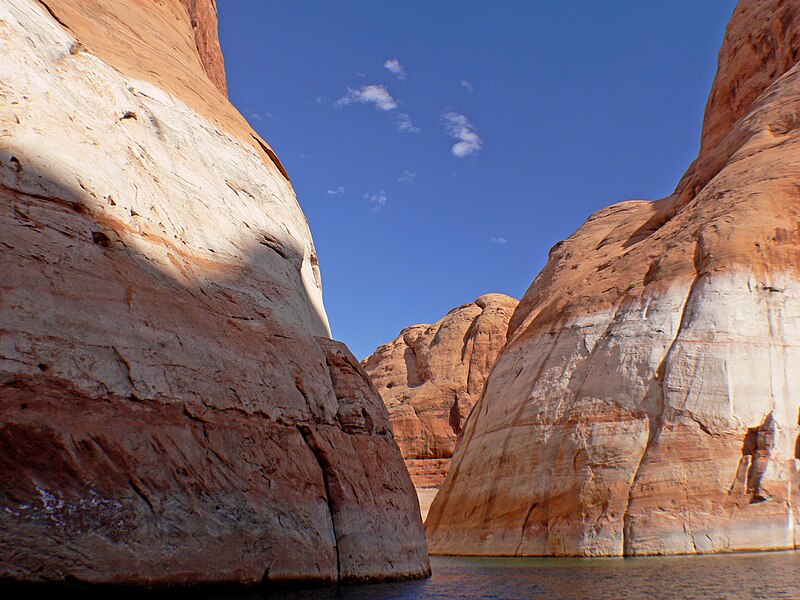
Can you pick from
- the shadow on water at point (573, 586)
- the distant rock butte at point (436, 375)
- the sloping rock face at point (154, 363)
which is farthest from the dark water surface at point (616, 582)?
the distant rock butte at point (436, 375)

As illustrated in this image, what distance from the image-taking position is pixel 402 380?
177 feet

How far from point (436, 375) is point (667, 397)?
3191cm

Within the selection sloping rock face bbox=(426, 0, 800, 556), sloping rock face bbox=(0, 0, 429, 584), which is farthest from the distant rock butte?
sloping rock face bbox=(0, 0, 429, 584)

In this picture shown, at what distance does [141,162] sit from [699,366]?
1549 centimetres

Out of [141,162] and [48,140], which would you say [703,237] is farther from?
[48,140]

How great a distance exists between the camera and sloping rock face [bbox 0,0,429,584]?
7.38 meters

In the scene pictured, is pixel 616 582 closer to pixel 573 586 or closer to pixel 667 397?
pixel 573 586

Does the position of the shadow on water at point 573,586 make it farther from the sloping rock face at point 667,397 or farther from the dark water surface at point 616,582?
the sloping rock face at point 667,397

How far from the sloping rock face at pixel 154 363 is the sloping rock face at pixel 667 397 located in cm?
921

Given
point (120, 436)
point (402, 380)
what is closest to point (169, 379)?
point (120, 436)

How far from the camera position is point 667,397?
20.3 meters

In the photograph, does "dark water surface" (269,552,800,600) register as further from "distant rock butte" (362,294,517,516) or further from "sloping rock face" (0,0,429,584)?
"distant rock butte" (362,294,517,516)

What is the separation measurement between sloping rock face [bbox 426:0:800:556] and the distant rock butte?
18508 mm

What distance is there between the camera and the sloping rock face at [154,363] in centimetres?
738
